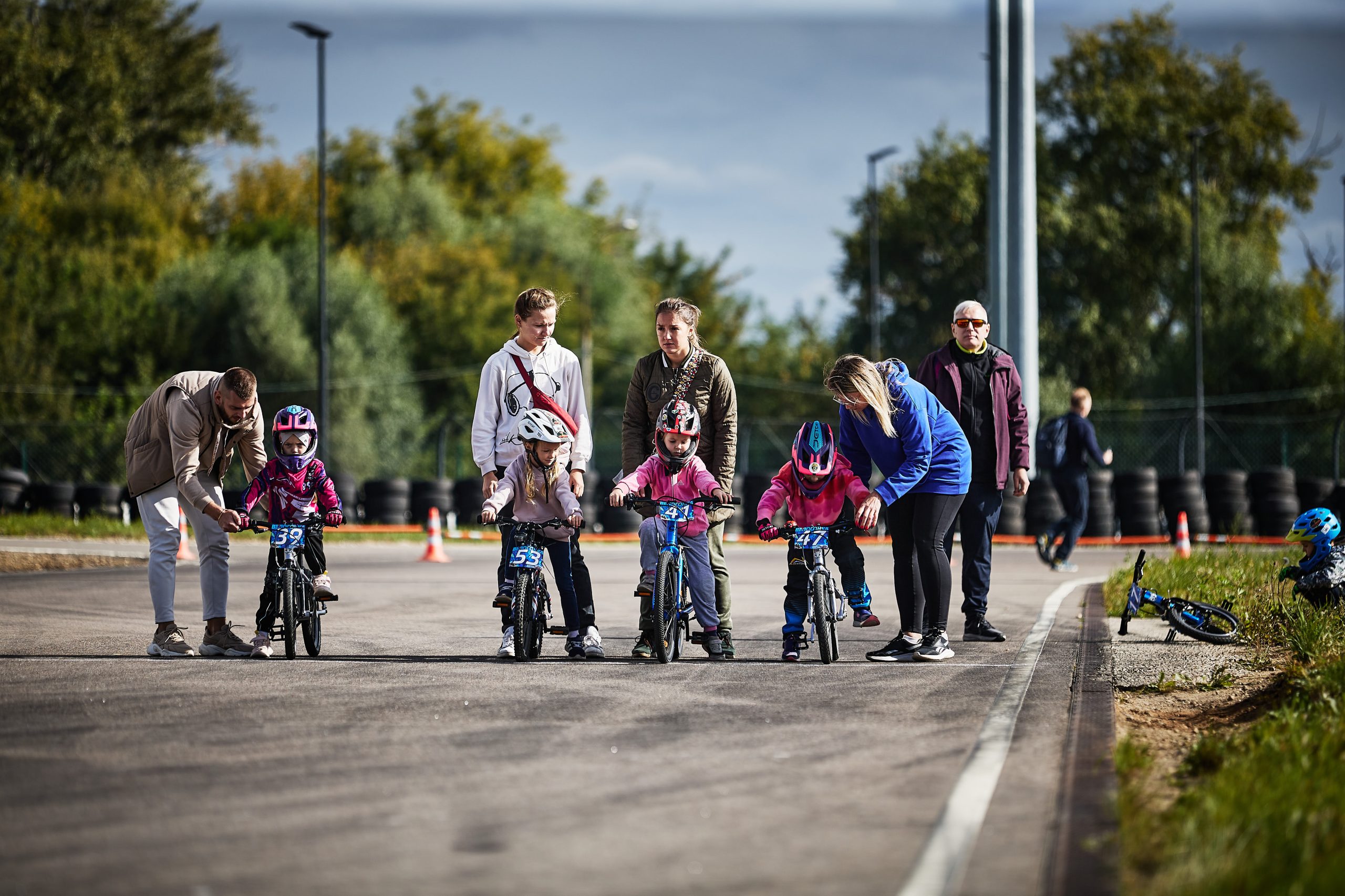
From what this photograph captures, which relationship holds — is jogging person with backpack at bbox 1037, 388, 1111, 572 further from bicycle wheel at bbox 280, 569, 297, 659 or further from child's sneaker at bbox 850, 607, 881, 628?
bicycle wheel at bbox 280, 569, 297, 659

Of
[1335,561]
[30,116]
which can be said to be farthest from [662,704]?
[30,116]

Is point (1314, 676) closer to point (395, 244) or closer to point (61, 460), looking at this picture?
point (61, 460)

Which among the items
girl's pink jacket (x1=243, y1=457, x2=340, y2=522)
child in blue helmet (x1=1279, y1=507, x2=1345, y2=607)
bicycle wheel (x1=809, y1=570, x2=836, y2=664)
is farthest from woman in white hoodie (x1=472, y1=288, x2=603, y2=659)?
child in blue helmet (x1=1279, y1=507, x2=1345, y2=607)

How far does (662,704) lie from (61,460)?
34.0m

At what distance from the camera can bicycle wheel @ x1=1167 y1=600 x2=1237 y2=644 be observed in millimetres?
8906

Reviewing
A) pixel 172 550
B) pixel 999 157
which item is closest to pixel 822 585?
→ pixel 172 550

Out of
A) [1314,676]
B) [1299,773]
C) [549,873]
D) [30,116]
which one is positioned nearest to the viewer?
[549,873]

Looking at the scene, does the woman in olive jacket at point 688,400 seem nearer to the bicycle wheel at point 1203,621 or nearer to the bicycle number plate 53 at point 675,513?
the bicycle number plate 53 at point 675,513

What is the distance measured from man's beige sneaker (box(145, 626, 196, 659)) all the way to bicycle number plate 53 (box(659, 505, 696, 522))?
2744 mm

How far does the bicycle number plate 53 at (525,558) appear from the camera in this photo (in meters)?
8.12

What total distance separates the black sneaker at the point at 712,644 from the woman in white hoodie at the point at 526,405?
572mm

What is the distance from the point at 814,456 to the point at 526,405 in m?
1.60

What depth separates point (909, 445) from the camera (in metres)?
8.29

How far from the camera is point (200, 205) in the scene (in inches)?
2124
